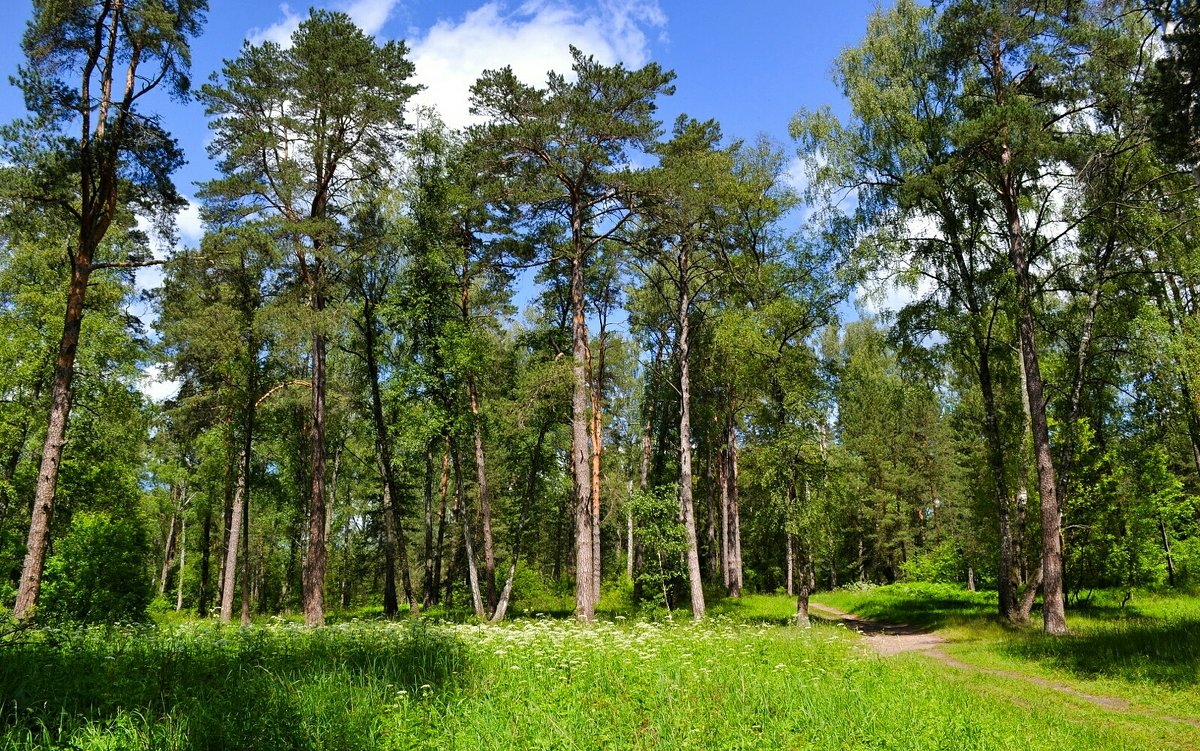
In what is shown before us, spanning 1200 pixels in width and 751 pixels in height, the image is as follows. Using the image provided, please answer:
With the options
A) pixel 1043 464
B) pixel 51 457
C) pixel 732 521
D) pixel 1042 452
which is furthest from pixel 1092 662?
pixel 51 457

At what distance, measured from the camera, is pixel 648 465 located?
28797 mm

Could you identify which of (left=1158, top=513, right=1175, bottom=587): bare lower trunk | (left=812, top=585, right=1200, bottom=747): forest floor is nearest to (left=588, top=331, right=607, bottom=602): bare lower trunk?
(left=812, top=585, right=1200, bottom=747): forest floor

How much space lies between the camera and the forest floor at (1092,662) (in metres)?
8.05

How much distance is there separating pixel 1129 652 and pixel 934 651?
12.8 feet

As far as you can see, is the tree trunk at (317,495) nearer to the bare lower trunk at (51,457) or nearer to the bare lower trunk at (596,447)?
the bare lower trunk at (51,457)

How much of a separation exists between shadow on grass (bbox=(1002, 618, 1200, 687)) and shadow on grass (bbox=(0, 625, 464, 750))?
1003 cm

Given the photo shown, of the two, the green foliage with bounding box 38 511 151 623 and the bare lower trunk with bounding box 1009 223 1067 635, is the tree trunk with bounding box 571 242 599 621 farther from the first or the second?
the green foliage with bounding box 38 511 151 623

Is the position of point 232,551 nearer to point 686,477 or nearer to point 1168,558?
point 686,477

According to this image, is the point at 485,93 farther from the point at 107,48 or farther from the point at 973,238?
the point at 973,238

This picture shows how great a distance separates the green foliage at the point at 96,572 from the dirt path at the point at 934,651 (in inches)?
706

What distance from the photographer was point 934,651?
13852 millimetres

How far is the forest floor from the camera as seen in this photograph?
8.05m

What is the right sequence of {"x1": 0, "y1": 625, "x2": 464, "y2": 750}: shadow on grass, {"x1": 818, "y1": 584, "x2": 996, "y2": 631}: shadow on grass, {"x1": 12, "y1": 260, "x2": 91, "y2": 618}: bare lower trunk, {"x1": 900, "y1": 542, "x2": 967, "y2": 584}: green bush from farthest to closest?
{"x1": 900, "y1": 542, "x2": 967, "y2": 584}: green bush, {"x1": 818, "y1": 584, "x2": 996, "y2": 631}: shadow on grass, {"x1": 12, "y1": 260, "x2": 91, "y2": 618}: bare lower trunk, {"x1": 0, "y1": 625, "x2": 464, "y2": 750}: shadow on grass

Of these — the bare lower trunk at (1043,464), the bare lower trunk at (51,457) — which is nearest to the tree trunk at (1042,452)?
the bare lower trunk at (1043,464)
